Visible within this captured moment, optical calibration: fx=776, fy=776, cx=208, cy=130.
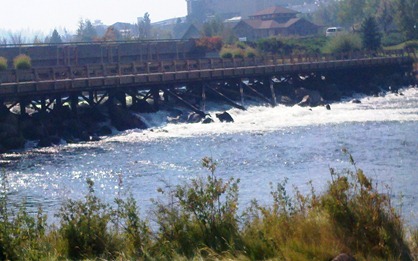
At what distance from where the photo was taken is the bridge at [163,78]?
37.8 m

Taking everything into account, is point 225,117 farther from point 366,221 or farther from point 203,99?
point 366,221

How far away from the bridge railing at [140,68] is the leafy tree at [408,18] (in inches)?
1067

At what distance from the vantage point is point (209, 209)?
11.2 metres

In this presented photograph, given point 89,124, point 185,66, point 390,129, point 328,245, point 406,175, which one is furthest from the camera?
point 185,66

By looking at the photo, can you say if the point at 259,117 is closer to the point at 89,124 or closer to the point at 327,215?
the point at 89,124

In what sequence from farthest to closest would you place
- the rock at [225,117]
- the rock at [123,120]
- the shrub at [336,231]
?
1. the rock at [225,117]
2. the rock at [123,120]
3. the shrub at [336,231]

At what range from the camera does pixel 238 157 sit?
1137 inches

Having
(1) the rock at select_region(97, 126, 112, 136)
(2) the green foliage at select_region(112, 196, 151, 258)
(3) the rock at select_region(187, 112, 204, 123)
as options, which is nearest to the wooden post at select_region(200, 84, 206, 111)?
(3) the rock at select_region(187, 112, 204, 123)

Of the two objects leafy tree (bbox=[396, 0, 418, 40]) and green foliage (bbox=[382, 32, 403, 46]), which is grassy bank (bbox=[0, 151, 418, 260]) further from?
green foliage (bbox=[382, 32, 403, 46])

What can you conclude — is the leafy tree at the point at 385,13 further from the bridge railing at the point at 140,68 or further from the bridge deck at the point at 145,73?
the bridge deck at the point at 145,73

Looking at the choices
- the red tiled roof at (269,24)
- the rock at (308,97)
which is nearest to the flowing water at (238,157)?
the rock at (308,97)

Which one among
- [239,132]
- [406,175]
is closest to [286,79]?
[239,132]

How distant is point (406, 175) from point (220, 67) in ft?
97.7

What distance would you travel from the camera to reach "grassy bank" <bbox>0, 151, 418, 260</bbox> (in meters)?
9.83
